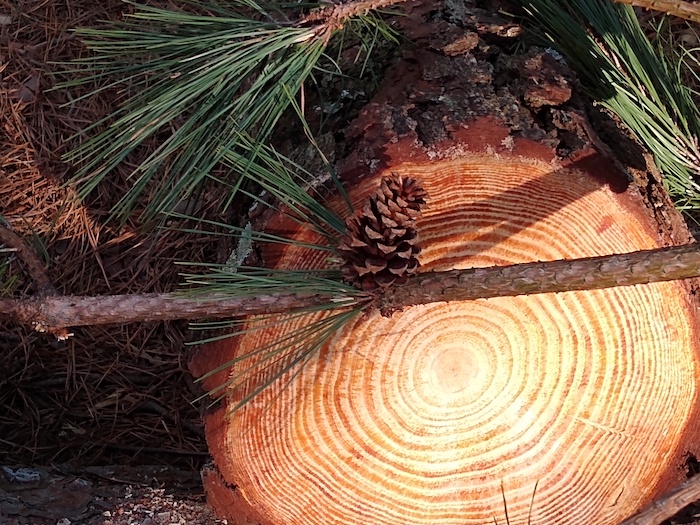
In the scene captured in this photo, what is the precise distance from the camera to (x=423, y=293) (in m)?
0.85

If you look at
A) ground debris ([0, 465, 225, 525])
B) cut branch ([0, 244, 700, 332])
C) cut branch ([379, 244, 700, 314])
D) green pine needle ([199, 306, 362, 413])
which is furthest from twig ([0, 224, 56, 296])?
cut branch ([379, 244, 700, 314])

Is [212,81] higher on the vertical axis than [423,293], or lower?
higher

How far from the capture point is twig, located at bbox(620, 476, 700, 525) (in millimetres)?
760

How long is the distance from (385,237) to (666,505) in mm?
444

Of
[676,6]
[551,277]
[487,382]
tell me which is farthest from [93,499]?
[676,6]

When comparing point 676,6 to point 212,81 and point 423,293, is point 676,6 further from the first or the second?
point 212,81

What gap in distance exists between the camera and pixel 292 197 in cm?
94

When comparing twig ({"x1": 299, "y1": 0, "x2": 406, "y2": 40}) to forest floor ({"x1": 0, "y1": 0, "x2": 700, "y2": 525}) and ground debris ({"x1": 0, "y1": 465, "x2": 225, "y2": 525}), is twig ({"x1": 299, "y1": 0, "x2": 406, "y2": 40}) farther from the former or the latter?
ground debris ({"x1": 0, "y1": 465, "x2": 225, "y2": 525})

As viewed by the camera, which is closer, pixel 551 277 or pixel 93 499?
pixel 551 277

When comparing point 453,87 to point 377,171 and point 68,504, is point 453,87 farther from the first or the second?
point 68,504

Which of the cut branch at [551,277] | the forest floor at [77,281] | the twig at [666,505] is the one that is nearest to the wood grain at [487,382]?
the cut branch at [551,277]

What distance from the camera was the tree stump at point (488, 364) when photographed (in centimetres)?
98

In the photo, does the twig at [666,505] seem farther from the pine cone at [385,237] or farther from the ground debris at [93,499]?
the ground debris at [93,499]

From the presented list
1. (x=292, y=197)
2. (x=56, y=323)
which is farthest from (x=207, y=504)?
(x=292, y=197)
